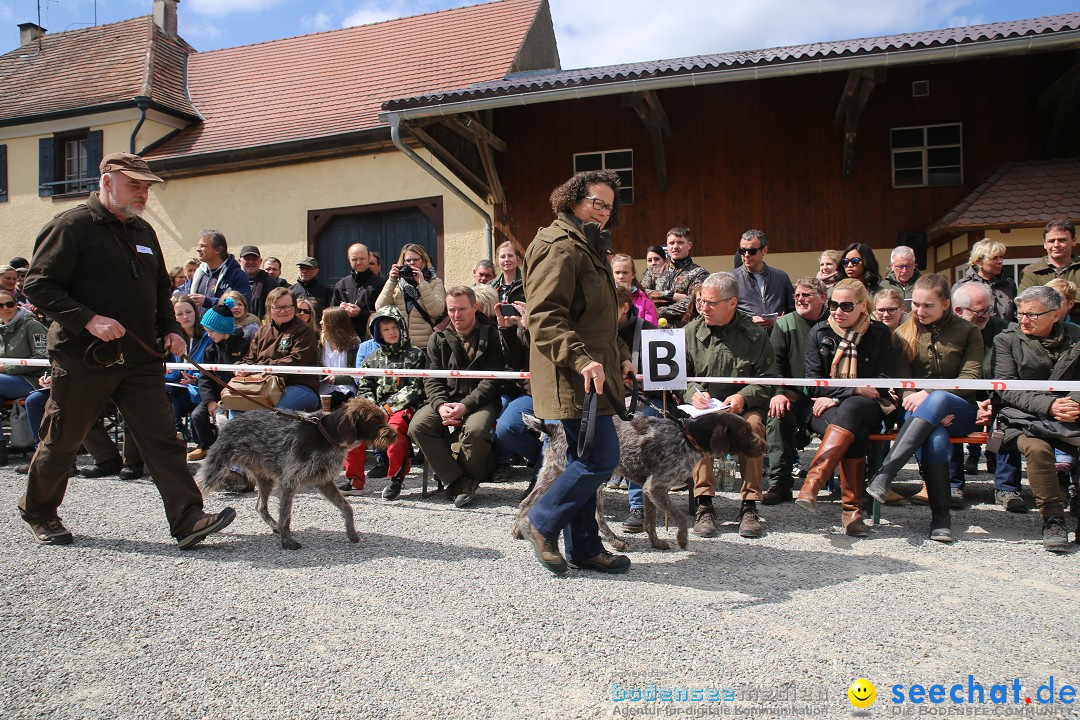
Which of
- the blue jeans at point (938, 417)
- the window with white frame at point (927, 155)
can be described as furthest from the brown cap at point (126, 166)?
the window with white frame at point (927, 155)

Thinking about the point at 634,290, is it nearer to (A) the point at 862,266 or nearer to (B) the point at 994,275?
(A) the point at 862,266

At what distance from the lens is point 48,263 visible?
4.47 metres

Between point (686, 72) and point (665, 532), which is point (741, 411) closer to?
point (665, 532)

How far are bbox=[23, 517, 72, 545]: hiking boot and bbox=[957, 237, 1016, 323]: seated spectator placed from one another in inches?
294

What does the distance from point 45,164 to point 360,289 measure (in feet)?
43.8

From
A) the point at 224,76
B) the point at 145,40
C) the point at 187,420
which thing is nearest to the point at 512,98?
the point at 187,420

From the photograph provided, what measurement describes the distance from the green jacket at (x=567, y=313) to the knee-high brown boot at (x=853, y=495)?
2.09 meters

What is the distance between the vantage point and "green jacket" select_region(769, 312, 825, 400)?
600 cm

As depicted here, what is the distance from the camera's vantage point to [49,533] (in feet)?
15.9

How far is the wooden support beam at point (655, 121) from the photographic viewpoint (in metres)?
11.0

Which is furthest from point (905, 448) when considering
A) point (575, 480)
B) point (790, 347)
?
point (575, 480)

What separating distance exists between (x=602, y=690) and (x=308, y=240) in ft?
45.0

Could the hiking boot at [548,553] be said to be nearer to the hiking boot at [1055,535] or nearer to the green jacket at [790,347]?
the green jacket at [790,347]

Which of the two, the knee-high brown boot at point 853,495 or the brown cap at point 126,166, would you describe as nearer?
the brown cap at point 126,166
